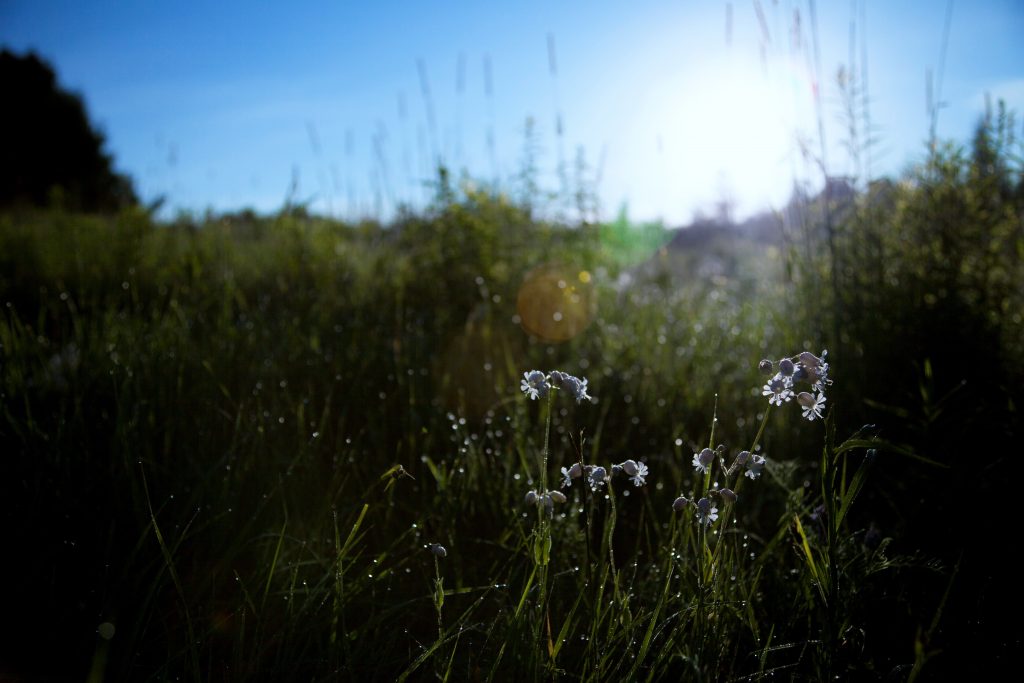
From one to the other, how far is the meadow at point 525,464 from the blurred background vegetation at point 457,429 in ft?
0.04

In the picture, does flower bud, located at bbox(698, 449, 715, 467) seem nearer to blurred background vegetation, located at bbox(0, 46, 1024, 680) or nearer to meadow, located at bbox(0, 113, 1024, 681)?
meadow, located at bbox(0, 113, 1024, 681)

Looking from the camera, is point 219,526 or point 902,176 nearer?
point 219,526

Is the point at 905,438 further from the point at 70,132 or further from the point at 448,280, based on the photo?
the point at 70,132

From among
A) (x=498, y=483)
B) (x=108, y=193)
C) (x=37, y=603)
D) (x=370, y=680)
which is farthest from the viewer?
(x=108, y=193)

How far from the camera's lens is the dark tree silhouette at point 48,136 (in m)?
15.1

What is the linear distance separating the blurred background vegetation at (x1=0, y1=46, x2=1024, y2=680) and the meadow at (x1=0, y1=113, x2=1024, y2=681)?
0.04ft

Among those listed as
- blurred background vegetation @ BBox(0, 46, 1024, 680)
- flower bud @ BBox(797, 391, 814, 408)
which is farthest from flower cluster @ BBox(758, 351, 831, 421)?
blurred background vegetation @ BBox(0, 46, 1024, 680)

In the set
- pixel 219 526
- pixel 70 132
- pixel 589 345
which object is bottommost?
pixel 219 526

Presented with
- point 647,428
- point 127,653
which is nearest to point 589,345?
point 647,428

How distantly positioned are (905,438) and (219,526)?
2.14 m

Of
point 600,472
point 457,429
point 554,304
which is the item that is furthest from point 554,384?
point 554,304

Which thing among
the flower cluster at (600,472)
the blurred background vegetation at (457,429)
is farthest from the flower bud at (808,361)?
the flower cluster at (600,472)

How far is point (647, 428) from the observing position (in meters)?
2.42

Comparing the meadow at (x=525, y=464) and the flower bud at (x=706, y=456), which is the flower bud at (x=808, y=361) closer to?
the meadow at (x=525, y=464)
